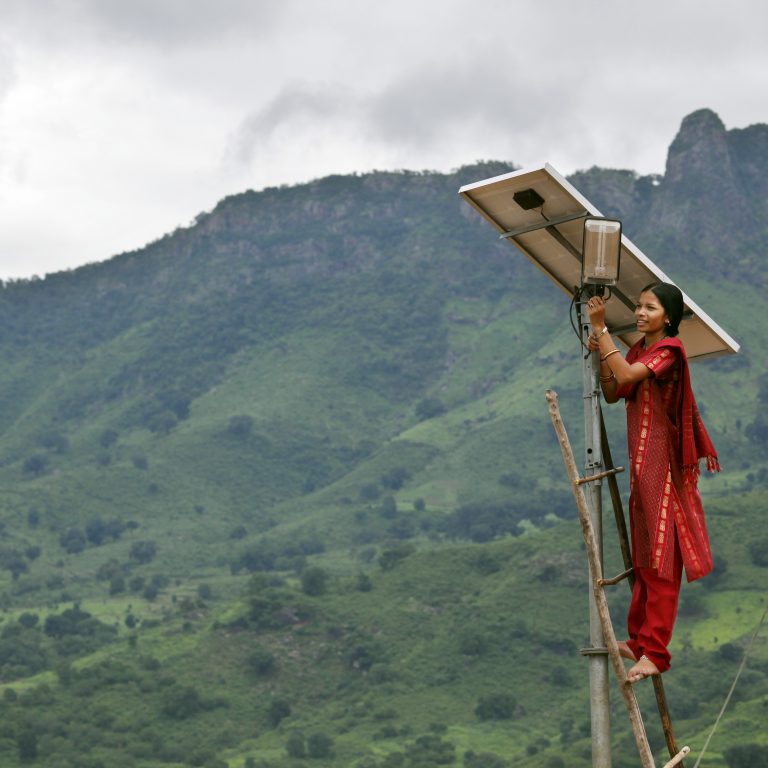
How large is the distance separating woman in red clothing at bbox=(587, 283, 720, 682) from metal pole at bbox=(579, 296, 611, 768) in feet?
0.31

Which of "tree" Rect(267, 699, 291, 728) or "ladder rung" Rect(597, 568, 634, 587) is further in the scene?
"tree" Rect(267, 699, 291, 728)

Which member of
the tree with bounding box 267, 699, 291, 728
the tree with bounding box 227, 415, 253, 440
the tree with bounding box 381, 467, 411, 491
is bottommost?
the tree with bounding box 267, 699, 291, 728

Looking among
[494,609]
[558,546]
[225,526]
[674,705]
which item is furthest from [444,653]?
[225,526]

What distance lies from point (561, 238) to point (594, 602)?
1.49m

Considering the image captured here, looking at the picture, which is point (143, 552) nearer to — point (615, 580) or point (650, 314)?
point (650, 314)

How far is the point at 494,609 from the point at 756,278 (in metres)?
84.5

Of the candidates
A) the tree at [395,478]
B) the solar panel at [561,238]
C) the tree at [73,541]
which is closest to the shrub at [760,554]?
the tree at [395,478]

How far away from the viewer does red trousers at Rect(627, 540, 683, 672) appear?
18.6 ft

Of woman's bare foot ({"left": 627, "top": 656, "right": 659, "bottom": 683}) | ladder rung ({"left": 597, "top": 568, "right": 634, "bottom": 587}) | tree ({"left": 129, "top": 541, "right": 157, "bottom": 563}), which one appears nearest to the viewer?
ladder rung ({"left": 597, "top": 568, "right": 634, "bottom": 587})

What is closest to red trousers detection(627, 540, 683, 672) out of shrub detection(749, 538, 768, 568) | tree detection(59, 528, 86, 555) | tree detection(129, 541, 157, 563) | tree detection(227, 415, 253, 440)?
shrub detection(749, 538, 768, 568)

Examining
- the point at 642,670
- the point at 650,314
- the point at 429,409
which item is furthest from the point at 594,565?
the point at 429,409

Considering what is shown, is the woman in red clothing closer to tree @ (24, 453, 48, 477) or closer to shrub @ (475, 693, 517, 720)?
shrub @ (475, 693, 517, 720)

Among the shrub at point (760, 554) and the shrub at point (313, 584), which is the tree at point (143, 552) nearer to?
the shrub at point (313, 584)

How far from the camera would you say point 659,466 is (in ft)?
19.2
